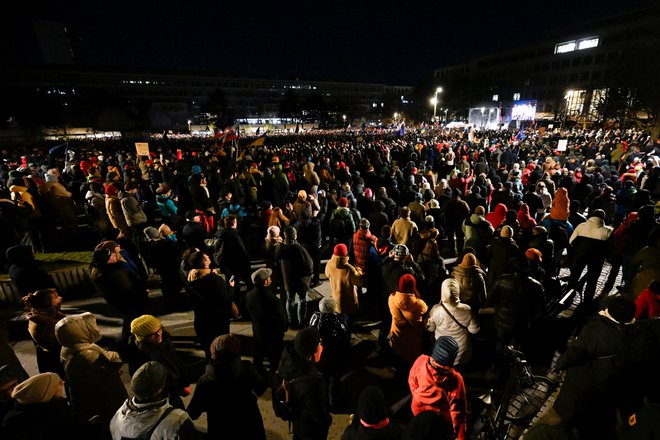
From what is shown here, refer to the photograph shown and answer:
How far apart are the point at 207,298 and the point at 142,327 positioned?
1057 millimetres

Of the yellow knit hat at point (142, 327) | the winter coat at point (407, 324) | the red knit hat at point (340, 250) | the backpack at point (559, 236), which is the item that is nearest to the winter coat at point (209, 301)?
the yellow knit hat at point (142, 327)

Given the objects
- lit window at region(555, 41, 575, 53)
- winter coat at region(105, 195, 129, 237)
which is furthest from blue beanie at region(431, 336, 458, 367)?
lit window at region(555, 41, 575, 53)

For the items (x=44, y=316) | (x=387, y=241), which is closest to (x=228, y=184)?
(x=387, y=241)

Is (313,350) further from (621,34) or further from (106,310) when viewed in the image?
(621,34)

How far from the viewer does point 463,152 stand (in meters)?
18.7

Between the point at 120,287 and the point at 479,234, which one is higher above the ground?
the point at 120,287

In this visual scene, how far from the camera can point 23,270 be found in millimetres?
4684

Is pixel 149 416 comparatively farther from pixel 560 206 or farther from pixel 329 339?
Result: pixel 560 206

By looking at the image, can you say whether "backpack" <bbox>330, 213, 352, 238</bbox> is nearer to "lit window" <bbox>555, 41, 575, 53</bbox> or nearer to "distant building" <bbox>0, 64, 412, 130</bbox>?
"distant building" <bbox>0, 64, 412, 130</bbox>

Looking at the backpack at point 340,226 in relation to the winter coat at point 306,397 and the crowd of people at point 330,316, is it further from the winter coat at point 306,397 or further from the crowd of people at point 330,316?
the winter coat at point 306,397

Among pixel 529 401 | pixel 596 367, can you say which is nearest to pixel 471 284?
pixel 529 401

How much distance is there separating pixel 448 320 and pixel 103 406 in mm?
3598

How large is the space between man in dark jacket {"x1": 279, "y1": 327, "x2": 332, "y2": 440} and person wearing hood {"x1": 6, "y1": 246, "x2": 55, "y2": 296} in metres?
4.19

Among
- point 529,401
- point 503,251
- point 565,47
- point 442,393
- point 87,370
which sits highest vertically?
point 565,47
